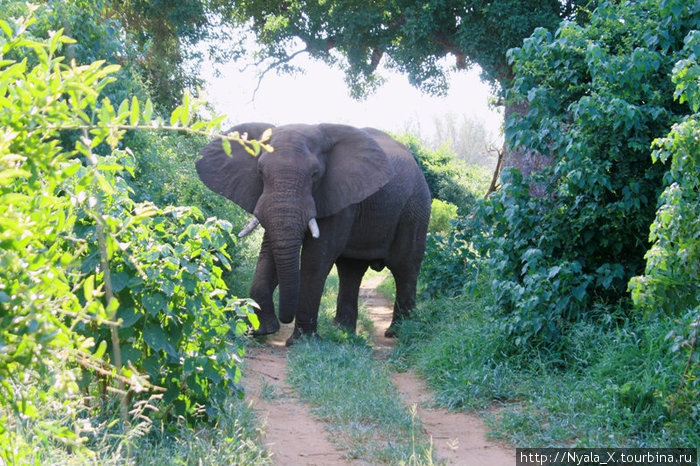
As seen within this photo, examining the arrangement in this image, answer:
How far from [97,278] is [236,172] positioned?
489cm

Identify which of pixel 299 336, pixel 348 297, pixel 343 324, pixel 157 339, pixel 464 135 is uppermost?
pixel 464 135

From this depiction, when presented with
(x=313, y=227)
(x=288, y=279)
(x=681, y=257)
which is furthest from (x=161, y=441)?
(x=313, y=227)

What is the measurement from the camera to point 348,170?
9.16 metres

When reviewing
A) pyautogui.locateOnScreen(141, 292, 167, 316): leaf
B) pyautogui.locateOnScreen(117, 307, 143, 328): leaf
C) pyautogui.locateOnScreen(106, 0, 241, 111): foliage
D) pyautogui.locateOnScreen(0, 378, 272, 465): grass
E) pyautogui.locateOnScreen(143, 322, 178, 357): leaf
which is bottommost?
pyautogui.locateOnScreen(0, 378, 272, 465): grass

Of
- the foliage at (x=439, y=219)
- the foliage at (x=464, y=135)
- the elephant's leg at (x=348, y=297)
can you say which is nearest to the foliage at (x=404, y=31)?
the foliage at (x=439, y=219)

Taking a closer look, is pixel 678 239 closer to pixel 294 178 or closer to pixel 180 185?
pixel 294 178

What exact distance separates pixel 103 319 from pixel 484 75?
1368 centimetres

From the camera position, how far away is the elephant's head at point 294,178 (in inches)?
325

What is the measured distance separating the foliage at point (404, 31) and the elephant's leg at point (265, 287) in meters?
6.59

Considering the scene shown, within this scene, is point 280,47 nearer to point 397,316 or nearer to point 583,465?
point 397,316

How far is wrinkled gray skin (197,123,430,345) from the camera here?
834cm

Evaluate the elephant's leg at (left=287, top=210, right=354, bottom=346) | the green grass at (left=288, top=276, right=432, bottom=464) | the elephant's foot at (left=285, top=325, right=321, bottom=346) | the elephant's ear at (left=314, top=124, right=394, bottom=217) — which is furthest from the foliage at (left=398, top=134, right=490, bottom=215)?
the green grass at (left=288, top=276, right=432, bottom=464)

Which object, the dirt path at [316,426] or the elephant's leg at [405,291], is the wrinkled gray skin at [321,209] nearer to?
the elephant's leg at [405,291]

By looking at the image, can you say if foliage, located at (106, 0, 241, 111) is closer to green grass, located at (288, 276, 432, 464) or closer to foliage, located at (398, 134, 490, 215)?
foliage, located at (398, 134, 490, 215)
